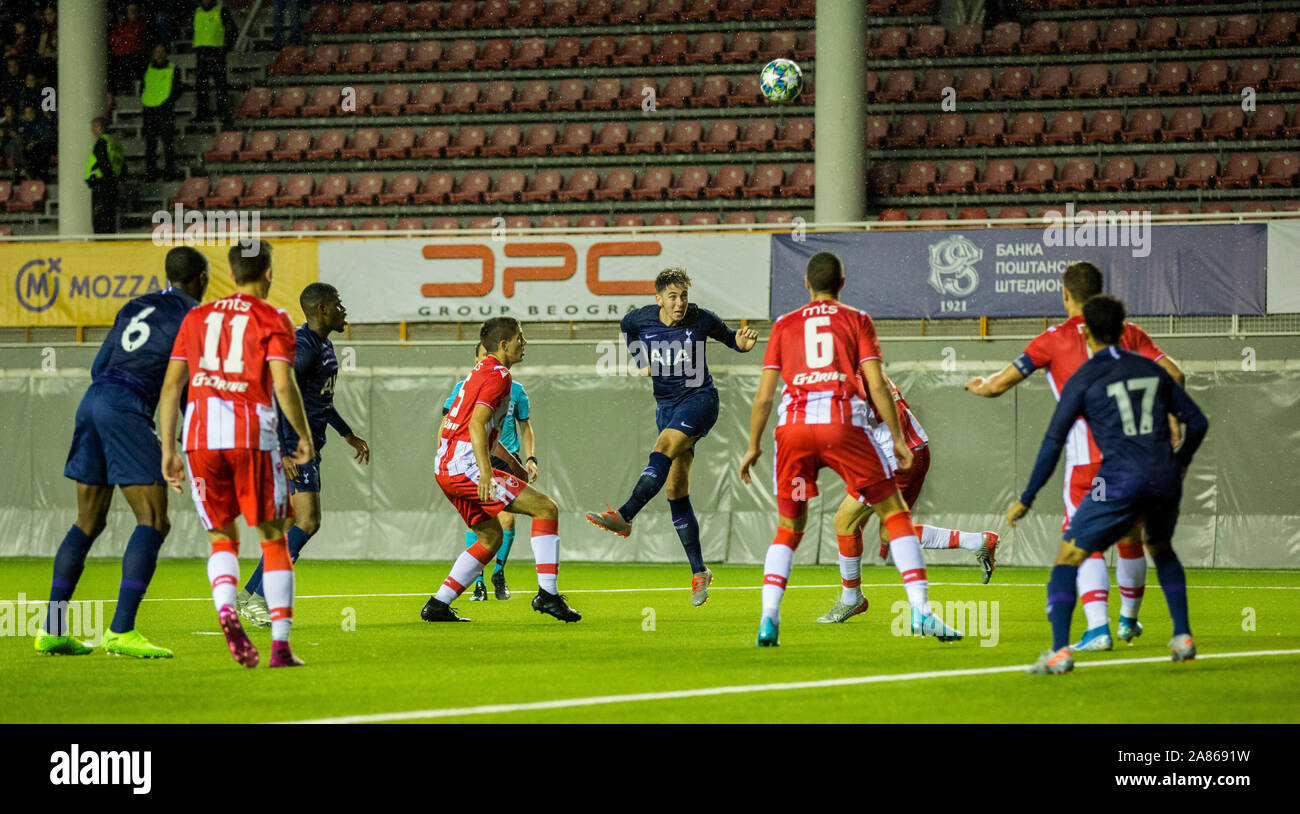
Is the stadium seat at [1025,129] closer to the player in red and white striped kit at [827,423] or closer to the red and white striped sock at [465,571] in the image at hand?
the red and white striped sock at [465,571]

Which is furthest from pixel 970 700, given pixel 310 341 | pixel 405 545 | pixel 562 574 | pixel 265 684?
pixel 405 545

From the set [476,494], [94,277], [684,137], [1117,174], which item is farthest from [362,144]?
[476,494]

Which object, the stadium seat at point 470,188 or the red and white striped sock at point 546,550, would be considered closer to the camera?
the red and white striped sock at point 546,550

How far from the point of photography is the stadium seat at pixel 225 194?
26562mm

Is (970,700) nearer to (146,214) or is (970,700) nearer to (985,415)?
(985,415)

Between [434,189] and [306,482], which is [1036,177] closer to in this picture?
[434,189]

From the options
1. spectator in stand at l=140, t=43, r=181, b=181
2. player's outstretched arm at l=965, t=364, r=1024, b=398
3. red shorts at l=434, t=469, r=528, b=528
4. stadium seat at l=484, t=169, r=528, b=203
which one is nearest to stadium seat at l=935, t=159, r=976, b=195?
stadium seat at l=484, t=169, r=528, b=203

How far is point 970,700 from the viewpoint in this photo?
260 inches

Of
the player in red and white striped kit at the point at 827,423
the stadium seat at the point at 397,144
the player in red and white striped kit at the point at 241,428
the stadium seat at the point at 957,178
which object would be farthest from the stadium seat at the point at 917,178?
the player in red and white striped kit at the point at 241,428

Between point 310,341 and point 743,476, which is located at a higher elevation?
point 310,341

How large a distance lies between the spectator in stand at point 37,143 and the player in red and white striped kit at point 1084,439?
2359 cm

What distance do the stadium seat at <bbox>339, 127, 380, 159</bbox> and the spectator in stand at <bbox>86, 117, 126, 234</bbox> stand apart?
3764 millimetres
